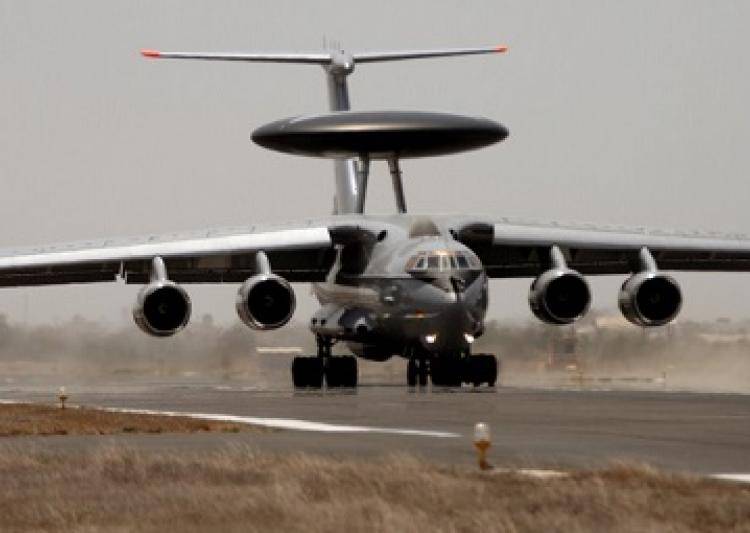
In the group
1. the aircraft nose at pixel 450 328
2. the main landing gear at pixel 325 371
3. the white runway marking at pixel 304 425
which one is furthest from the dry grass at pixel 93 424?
the main landing gear at pixel 325 371

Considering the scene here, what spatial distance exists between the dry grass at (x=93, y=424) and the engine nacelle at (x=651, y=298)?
17.4 m

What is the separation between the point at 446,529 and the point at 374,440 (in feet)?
30.4

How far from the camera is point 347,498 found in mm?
13086

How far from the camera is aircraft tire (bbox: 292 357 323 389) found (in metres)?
43.7

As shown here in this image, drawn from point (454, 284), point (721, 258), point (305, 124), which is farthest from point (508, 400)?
point (721, 258)

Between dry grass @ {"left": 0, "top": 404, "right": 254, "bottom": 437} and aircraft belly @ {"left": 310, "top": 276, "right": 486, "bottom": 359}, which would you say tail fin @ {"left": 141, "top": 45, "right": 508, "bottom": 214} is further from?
dry grass @ {"left": 0, "top": 404, "right": 254, "bottom": 437}

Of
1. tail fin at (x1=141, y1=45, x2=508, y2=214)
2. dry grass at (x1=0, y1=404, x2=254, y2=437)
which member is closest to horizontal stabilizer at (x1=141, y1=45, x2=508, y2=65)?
tail fin at (x1=141, y1=45, x2=508, y2=214)

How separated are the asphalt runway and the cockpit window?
2848mm

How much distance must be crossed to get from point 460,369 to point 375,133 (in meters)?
7.07

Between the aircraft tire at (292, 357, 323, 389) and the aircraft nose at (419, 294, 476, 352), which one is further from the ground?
the aircraft nose at (419, 294, 476, 352)

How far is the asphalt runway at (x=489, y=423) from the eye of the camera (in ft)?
59.3

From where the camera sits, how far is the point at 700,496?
513 inches

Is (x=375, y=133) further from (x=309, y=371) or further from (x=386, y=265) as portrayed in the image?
(x=309, y=371)

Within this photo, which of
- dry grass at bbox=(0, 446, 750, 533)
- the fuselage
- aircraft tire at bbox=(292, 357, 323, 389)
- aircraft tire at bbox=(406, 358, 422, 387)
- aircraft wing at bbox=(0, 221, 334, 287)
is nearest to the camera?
dry grass at bbox=(0, 446, 750, 533)
